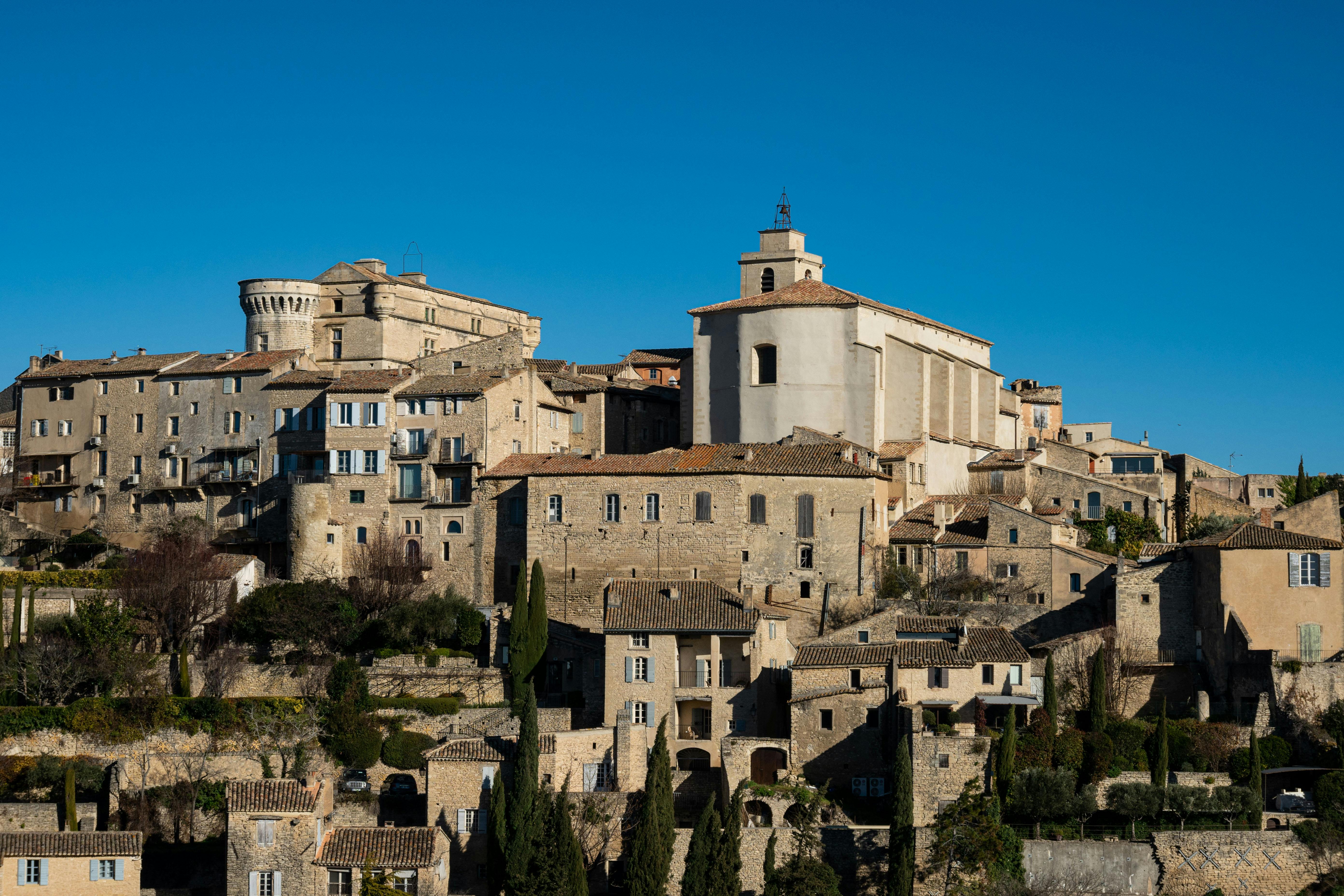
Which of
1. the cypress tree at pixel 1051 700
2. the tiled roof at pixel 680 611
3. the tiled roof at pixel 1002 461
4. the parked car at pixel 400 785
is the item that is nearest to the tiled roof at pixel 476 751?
the parked car at pixel 400 785

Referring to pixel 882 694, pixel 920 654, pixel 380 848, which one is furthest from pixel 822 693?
pixel 380 848

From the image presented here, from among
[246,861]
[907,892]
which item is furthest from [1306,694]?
[246,861]

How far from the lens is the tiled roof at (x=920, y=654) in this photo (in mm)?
54312

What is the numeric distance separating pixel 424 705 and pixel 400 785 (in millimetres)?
2729

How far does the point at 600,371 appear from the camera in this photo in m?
81.5

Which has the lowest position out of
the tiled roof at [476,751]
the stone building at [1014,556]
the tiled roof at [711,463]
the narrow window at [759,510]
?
the tiled roof at [476,751]

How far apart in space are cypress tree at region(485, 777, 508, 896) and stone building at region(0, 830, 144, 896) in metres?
8.64

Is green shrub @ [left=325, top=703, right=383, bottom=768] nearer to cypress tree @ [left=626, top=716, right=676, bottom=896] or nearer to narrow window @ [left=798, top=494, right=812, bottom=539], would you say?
cypress tree @ [left=626, top=716, right=676, bottom=896]

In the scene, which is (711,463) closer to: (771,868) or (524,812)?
(524,812)

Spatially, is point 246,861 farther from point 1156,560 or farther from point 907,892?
point 1156,560

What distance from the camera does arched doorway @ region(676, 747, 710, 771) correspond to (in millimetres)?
55719

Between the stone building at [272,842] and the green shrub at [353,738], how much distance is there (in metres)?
5.29

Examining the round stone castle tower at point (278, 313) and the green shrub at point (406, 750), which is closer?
the green shrub at point (406, 750)

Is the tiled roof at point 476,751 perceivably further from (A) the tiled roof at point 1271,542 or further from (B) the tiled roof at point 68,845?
(A) the tiled roof at point 1271,542
